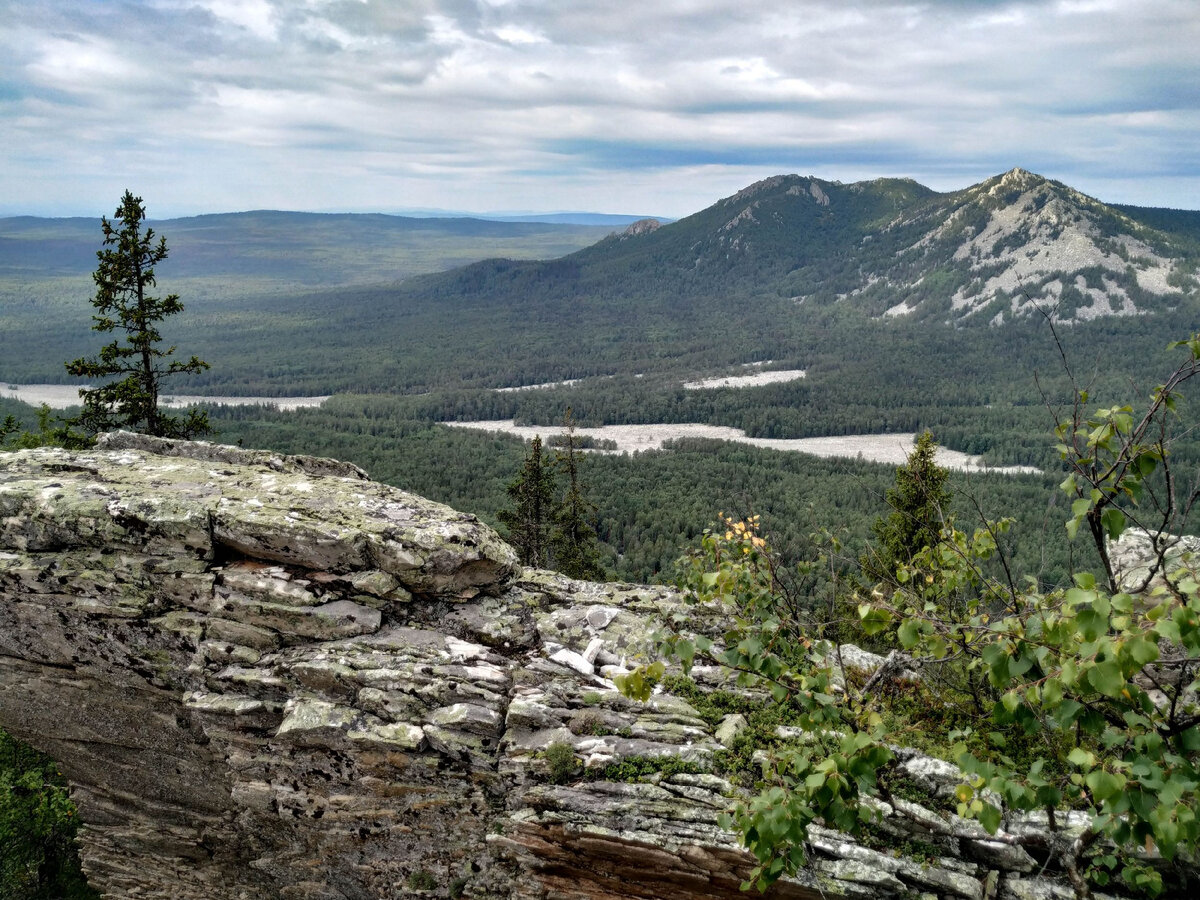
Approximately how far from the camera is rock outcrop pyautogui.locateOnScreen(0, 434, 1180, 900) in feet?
36.7

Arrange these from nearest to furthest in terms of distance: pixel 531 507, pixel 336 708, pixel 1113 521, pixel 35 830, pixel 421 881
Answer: pixel 1113 521
pixel 336 708
pixel 421 881
pixel 35 830
pixel 531 507

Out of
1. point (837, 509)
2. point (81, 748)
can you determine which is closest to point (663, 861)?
point (81, 748)

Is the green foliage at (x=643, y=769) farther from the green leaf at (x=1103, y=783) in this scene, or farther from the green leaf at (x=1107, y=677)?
the green leaf at (x=1107, y=677)

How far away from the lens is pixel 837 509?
302 ft

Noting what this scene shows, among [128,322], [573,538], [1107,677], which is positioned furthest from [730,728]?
[573,538]

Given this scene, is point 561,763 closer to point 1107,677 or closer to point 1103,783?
point 1103,783

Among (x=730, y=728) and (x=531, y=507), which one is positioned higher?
(x=730, y=728)

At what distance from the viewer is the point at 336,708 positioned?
12320 millimetres

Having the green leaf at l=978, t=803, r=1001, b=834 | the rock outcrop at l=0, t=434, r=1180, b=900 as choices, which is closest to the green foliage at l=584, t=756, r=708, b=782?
the rock outcrop at l=0, t=434, r=1180, b=900

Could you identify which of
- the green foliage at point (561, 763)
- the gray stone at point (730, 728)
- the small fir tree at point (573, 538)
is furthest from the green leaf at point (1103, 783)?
the small fir tree at point (573, 538)

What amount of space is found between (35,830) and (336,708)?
16.5 meters

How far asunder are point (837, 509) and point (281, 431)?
95.9m

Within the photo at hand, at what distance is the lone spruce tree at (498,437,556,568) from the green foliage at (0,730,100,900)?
2158 cm

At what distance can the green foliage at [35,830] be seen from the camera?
65.6 feet
